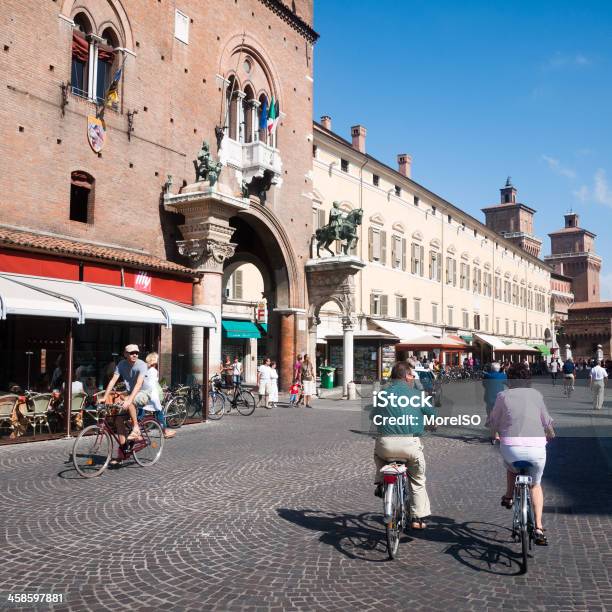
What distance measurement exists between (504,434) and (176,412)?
1013cm

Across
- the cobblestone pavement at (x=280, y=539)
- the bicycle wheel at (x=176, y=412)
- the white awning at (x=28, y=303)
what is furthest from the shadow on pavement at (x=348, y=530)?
the bicycle wheel at (x=176, y=412)

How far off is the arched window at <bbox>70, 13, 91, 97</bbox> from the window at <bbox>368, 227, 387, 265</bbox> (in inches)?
901

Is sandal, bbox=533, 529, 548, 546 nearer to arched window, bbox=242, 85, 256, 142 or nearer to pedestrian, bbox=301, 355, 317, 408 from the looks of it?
pedestrian, bbox=301, 355, 317, 408

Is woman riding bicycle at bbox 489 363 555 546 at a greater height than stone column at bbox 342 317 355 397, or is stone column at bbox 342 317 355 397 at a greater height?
stone column at bbox 342 317 355 397

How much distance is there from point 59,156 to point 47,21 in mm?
3252

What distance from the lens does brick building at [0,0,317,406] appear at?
48.5ft

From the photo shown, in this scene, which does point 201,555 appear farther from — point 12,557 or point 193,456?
point 193,456

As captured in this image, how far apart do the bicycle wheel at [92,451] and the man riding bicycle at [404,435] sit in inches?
172

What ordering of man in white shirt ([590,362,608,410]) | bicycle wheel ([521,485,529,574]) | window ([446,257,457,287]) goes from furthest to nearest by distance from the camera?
window ([446,257,457,287])
man in white shirt ([590,362,608,410])
bicycle wheel ([521,485,529,574])

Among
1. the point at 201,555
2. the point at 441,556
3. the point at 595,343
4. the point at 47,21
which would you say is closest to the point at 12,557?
the point at 201,555

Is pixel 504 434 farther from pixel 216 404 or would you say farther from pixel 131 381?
pixel 216 404

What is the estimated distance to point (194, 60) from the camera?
20.3m

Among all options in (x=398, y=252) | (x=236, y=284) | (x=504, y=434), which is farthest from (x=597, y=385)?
(x=398, y=252)

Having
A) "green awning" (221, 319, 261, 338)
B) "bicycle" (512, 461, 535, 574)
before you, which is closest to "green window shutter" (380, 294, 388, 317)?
"green awning" (221, 319, 261, 338)
